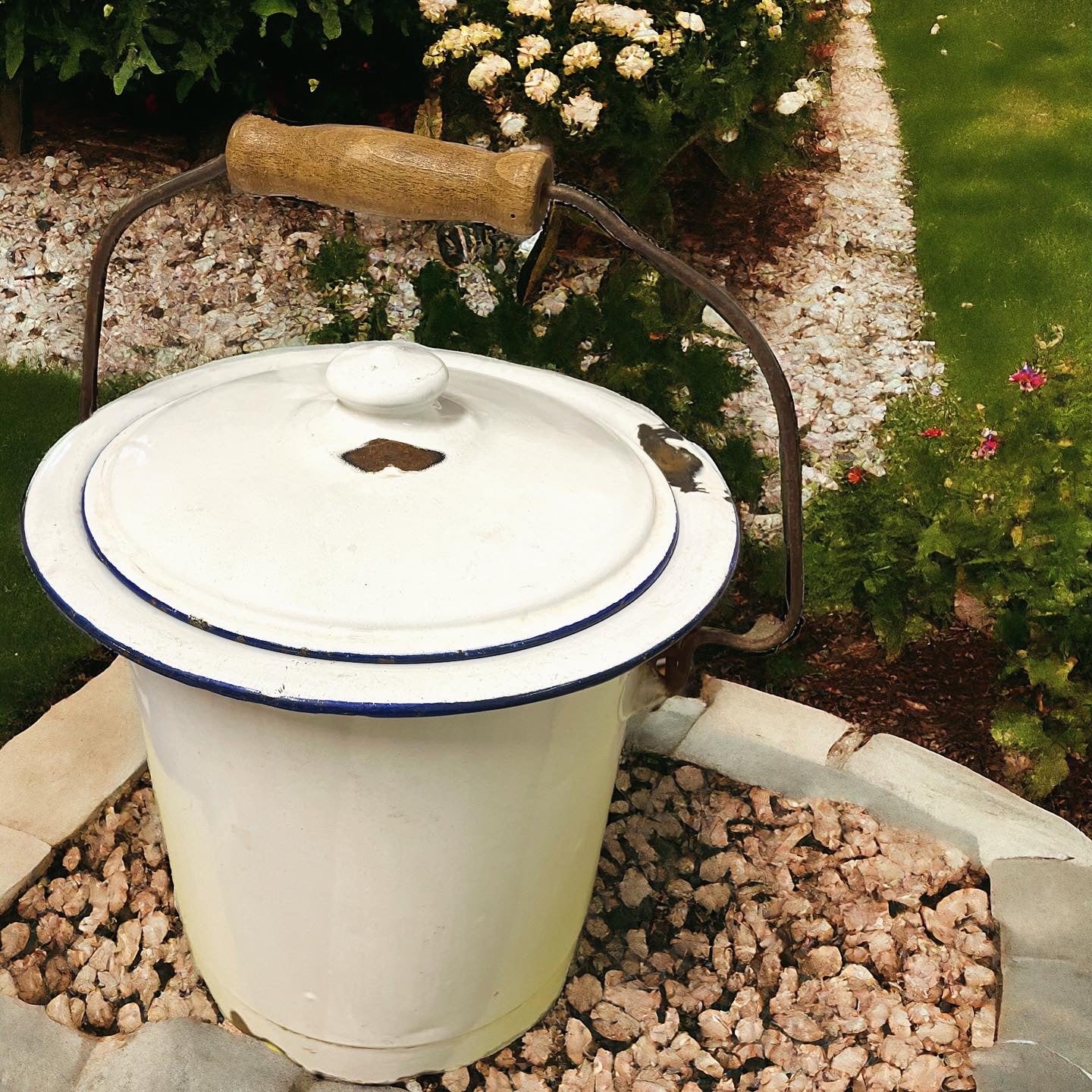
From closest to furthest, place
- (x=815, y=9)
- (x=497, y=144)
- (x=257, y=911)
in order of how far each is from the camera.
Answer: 1. (x=257, y=911)
2. (x=497, y=144)
3. (x=815, y=9)

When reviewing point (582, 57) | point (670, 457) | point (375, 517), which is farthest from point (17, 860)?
point (582, 57)

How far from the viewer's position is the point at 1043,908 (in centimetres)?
192

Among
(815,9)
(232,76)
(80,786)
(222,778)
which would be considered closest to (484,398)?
(222,778)

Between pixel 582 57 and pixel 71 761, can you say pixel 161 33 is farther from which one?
pixel 71 761

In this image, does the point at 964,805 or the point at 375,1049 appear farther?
the point at 964,805

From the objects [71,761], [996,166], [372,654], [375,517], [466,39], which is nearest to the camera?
[372,654]

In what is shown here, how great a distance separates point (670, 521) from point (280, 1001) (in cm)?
90

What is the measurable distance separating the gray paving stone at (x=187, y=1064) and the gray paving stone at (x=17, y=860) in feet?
1.09

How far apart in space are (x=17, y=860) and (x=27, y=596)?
974 millimetres

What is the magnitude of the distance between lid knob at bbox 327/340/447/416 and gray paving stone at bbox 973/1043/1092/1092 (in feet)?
4.29

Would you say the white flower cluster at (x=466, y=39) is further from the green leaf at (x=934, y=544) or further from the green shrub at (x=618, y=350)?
the green leaf at (x=934, y=544)

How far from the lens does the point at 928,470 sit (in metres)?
2.67

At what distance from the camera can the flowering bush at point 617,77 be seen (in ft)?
11.1

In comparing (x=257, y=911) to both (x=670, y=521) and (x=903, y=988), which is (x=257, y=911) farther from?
(x=903, y=988)
